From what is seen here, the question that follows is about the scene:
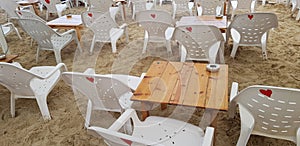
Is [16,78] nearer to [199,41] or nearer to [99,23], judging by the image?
[99,23]

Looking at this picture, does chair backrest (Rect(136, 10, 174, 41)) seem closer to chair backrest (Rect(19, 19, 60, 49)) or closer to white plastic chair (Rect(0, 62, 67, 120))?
chair backrest (Rect(19, 19, 60, 49))

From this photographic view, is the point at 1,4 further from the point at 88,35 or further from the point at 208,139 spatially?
the point at 208,139

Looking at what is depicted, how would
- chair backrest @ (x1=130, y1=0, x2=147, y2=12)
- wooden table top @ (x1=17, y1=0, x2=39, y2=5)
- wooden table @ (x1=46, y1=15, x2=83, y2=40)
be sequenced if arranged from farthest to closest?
1. wooden table top @ (x1=17, y1=0, x2=39, y2=5)
2. chair backrest @ (x1=130, y1=0, x2=147, y2=12)
3. wooden table @ (x1=46, y1=15, x2=83, y2=40)

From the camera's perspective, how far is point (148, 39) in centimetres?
385

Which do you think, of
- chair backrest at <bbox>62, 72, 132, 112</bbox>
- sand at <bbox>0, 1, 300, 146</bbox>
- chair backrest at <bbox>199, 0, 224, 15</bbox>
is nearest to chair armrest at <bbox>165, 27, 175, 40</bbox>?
sand at <bbox>0, 1, 300, 146</bbox>

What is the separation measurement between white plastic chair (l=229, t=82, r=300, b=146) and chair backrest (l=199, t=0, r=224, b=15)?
10.7 feet

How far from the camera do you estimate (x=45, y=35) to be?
11.4 feet

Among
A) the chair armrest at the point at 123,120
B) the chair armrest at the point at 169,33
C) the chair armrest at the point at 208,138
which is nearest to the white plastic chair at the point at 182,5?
the chair armrest at the point at 169,33

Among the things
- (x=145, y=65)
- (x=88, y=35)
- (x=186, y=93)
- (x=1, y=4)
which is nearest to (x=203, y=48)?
(x=145, y=65)

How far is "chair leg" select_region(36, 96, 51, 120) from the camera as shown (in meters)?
2.44

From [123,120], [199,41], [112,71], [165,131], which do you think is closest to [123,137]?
[123,120]

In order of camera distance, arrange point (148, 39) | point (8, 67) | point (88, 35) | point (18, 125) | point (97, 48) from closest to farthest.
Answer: point (8, 67)
point (18, 125)
point (148, 39)
point (97, 48)
point (88, 35)

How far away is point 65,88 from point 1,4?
11.3ft

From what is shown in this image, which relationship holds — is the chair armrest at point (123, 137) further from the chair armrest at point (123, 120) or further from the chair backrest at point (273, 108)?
the chair backrest at point (273, 108)
